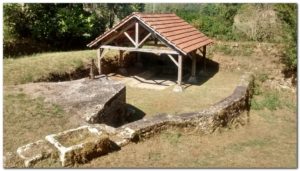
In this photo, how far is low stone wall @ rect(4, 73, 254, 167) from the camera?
823 cm

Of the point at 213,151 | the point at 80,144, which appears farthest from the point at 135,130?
the point at 213,151

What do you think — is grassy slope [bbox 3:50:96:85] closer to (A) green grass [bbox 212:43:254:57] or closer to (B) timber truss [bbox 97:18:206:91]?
(B) timber truss [bbox 97:18:206:91]

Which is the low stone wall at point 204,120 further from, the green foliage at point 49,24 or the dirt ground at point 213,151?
the green foliage at point 49,24

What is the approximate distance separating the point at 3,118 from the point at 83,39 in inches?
529

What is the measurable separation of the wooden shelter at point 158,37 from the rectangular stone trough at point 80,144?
27.2 ft

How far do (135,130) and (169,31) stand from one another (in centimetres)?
873

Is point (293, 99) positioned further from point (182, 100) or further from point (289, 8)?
point (182, 100)

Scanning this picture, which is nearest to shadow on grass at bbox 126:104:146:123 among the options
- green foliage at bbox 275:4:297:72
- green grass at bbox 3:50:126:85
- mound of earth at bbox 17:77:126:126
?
mound of earth at bbox 17:77:126:126

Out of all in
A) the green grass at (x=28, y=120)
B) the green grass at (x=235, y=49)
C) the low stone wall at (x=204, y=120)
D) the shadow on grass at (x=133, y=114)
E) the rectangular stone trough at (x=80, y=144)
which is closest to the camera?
the rectangular stone trough at (x=80, y=144)

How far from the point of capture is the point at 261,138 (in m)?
12.3

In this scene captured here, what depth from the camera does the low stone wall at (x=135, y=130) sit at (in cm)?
823

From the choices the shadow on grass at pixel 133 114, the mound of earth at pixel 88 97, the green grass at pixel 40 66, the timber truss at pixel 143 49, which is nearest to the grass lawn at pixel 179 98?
the shadow on grass at pixel 133 114

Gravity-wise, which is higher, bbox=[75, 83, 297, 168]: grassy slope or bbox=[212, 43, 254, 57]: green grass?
bbox=[212, 43, 254, 57]: green grass

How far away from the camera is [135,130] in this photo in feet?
32.3
